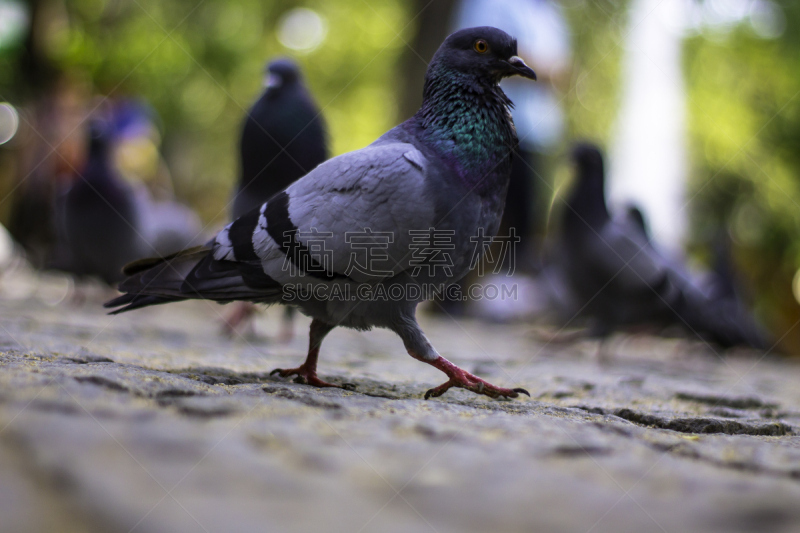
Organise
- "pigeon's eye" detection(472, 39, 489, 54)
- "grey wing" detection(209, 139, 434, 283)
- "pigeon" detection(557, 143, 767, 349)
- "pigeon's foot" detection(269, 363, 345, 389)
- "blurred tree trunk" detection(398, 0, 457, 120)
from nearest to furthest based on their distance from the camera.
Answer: "grey wing" detection(209, 139, 434, 283) < "pigeon's foot" detection(269, 363, 345, 389) < "pigeon's eye" detection(472, 39, 489, 54) < "pigeon" detection(557, 143, 767, 349) < "blurred tree trunk" detection(398, 0, 457, 120)

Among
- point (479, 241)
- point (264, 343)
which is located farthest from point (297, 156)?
point (479, 241)

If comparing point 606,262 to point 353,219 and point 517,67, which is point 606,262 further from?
point 353,219

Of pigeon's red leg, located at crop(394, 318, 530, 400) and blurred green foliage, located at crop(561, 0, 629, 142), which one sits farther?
blurred green foliage, located at crop(561, 0, 629, 142)

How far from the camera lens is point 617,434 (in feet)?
6.61

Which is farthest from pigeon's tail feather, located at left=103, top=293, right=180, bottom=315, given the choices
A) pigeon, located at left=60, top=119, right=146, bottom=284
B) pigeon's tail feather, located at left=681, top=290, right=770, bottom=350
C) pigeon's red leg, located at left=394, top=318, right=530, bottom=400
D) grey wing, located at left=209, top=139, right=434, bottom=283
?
pigeon's tail feather, located at left=681, top=290, right=770, bottom=350

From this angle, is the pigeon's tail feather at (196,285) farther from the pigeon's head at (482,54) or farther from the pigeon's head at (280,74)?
the pigeon's head at (280,74)

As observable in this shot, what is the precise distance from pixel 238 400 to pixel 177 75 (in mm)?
13052

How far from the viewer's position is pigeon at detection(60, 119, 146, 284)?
6.59 metres

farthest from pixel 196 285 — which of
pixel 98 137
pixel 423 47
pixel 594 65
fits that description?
pixel 594 65

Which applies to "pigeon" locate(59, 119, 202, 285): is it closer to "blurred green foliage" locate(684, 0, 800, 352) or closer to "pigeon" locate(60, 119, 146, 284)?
"pigeon" locate(60, 119, 146, 284)

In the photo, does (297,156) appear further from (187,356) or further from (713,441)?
(713,441)

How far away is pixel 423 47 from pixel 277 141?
16.2ft

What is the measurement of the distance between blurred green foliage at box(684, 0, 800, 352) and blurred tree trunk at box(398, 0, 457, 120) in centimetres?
548

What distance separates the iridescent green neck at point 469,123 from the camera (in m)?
2.91
